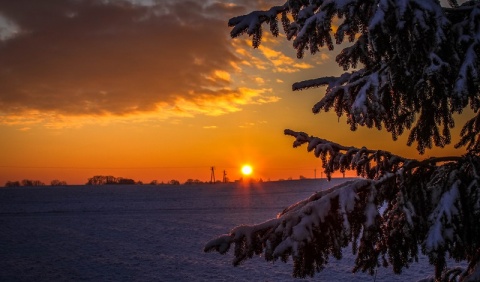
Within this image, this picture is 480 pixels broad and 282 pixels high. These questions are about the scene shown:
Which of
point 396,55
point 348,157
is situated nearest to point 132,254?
point 348,157

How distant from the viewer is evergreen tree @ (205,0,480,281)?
2.92m

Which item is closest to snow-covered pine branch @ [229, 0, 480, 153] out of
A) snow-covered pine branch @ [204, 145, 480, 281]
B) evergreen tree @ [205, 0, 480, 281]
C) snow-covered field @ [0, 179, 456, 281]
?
evergreen tree @ [205, 0, 480, 281]

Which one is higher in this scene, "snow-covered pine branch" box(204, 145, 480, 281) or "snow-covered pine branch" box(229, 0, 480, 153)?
"snow-covered pine branch" box(229, 0, 480, 153)

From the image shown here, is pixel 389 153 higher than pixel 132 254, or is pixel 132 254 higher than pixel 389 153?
pixel 389 153

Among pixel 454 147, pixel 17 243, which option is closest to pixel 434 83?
pixel 454 147

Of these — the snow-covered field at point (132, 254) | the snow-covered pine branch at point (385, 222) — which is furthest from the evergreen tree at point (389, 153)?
the snow-covered field at point (132, 254)

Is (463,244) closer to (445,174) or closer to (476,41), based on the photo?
(445,174)

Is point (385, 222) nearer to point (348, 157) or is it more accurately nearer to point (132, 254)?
point (348, 157)

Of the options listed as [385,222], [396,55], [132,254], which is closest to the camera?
[396,55]

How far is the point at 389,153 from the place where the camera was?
3861mm

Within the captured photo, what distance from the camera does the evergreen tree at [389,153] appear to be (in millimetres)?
2924

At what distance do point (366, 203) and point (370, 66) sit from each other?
49.4 inches

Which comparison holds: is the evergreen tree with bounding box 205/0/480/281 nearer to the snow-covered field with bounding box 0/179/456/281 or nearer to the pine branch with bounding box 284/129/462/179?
the pine branch with bounding box 284/129/462/179

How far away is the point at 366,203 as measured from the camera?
130 inches
